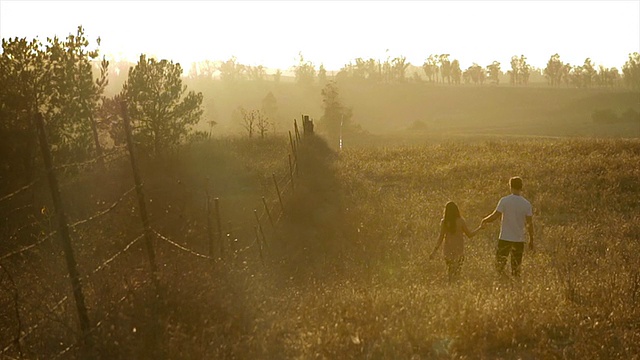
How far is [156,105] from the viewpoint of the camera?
36.9 meters

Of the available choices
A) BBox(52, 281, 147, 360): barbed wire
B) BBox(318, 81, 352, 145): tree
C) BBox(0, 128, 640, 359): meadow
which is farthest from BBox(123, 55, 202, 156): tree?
BBox(318, 81, 352, 145): tree

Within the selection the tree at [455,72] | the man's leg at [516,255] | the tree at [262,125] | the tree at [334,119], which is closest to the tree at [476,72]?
the tree at [455,72]

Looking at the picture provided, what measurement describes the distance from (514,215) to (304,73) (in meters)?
170

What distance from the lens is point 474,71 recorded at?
632 feet

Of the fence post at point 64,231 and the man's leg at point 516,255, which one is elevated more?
the fence post at point 64,231

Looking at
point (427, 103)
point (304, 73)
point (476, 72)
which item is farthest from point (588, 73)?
point (304, 73)

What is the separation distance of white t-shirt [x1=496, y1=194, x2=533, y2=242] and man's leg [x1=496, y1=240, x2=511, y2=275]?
0.39 feet

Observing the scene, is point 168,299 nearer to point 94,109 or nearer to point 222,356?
point 222,356

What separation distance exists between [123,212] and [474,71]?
18822 centimetres

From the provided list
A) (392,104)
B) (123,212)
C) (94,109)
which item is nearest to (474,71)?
(392,104)

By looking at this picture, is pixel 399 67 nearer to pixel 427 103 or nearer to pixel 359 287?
pixel 427 103

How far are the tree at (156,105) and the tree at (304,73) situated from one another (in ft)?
432

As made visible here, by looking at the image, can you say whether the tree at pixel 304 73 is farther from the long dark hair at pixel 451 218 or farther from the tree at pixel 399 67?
the long dark hair at pixel 451 218

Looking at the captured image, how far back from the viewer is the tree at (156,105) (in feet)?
118
